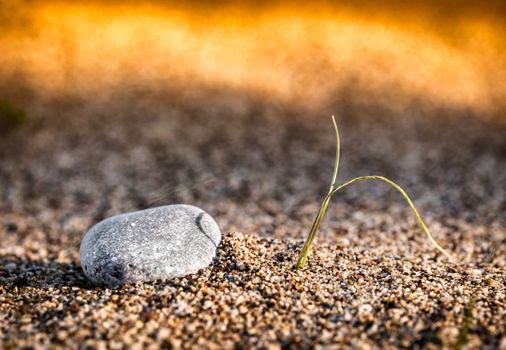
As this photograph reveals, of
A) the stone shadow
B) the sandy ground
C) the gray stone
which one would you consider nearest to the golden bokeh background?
the sandy ground

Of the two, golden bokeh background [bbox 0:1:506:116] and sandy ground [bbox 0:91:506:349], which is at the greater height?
golden bokeh background [bbox 0:1:506:116]

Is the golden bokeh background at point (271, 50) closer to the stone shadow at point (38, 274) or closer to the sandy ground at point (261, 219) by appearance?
the sandy ground at point (261, 219)

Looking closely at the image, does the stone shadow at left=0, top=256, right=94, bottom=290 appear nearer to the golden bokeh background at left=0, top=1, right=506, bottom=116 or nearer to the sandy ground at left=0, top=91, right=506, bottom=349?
the sandy ground at left=0, top=91, right=506, bottom=349

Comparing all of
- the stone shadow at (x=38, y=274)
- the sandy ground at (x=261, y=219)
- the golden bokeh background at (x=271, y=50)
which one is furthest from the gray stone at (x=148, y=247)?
the golden bokeh background at (x=271, y=50)

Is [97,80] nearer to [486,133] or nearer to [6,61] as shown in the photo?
[6,61]

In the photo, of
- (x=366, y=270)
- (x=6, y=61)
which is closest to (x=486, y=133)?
(x=366, y=270)
